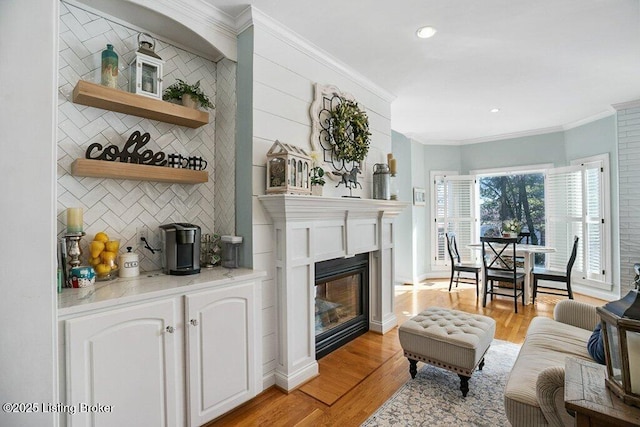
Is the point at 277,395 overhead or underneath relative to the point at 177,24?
underneath

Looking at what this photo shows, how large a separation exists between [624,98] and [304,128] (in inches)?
177

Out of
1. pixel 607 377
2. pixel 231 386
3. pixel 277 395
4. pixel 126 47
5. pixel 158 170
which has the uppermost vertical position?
pixel 126 47

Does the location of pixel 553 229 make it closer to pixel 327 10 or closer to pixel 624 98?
pixel 624 98

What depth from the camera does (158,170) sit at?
2004 millimetres

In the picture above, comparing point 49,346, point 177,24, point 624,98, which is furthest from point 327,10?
point 624,98

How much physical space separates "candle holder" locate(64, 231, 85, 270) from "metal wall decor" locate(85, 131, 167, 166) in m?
0.49

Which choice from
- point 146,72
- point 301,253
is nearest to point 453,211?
point 301,253

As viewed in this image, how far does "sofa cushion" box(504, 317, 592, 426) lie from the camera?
1.50 meters

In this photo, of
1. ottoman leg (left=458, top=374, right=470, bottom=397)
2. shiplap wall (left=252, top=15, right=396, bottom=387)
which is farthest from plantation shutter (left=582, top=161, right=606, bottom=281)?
shiplap wall (left=252, top=15, right=396, bottom=387)

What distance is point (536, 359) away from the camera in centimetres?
188

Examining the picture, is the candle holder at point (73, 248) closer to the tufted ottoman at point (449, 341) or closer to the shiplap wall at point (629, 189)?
the tufted ottoman at point (449, 341)

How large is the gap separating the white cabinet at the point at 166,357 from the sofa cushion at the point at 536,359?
60.5 inches

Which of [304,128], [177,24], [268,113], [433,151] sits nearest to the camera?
[177,24]

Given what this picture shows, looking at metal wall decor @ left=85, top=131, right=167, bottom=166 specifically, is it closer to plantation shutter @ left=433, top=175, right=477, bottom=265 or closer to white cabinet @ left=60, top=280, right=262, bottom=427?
white cabinet @ left=60, top=280, right=262, bottom=427
